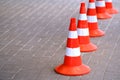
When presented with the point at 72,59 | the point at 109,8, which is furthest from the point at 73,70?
the point at 109,8

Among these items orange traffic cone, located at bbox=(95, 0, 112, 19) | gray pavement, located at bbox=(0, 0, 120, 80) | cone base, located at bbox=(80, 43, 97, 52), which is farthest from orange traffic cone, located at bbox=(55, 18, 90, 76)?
orange traffic cone, located at bbox=(95, 0, 112, 19)

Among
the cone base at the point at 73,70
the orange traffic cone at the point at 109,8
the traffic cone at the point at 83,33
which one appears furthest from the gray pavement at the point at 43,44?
the orange traffic cone at the point at 109,8

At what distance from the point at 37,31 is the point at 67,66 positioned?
125 inches

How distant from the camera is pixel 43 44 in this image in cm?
871

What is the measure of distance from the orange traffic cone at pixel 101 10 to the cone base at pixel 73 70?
14.3 ft

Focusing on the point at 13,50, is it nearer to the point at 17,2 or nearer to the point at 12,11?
the point at 12,11

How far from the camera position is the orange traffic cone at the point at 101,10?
11.0m

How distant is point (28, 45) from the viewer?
865 cm

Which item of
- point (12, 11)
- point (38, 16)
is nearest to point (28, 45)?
point (38, 16)

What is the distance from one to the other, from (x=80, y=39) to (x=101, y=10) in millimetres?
3064

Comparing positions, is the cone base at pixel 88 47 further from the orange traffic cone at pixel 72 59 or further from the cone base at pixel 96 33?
the orange traffic cone at pixel 72 59

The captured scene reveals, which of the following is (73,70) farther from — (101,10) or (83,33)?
(101,10)

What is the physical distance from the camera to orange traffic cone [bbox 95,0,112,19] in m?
11.0

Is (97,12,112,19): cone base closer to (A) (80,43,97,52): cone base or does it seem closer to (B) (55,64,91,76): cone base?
(A) (80,43,97,52): cone base
